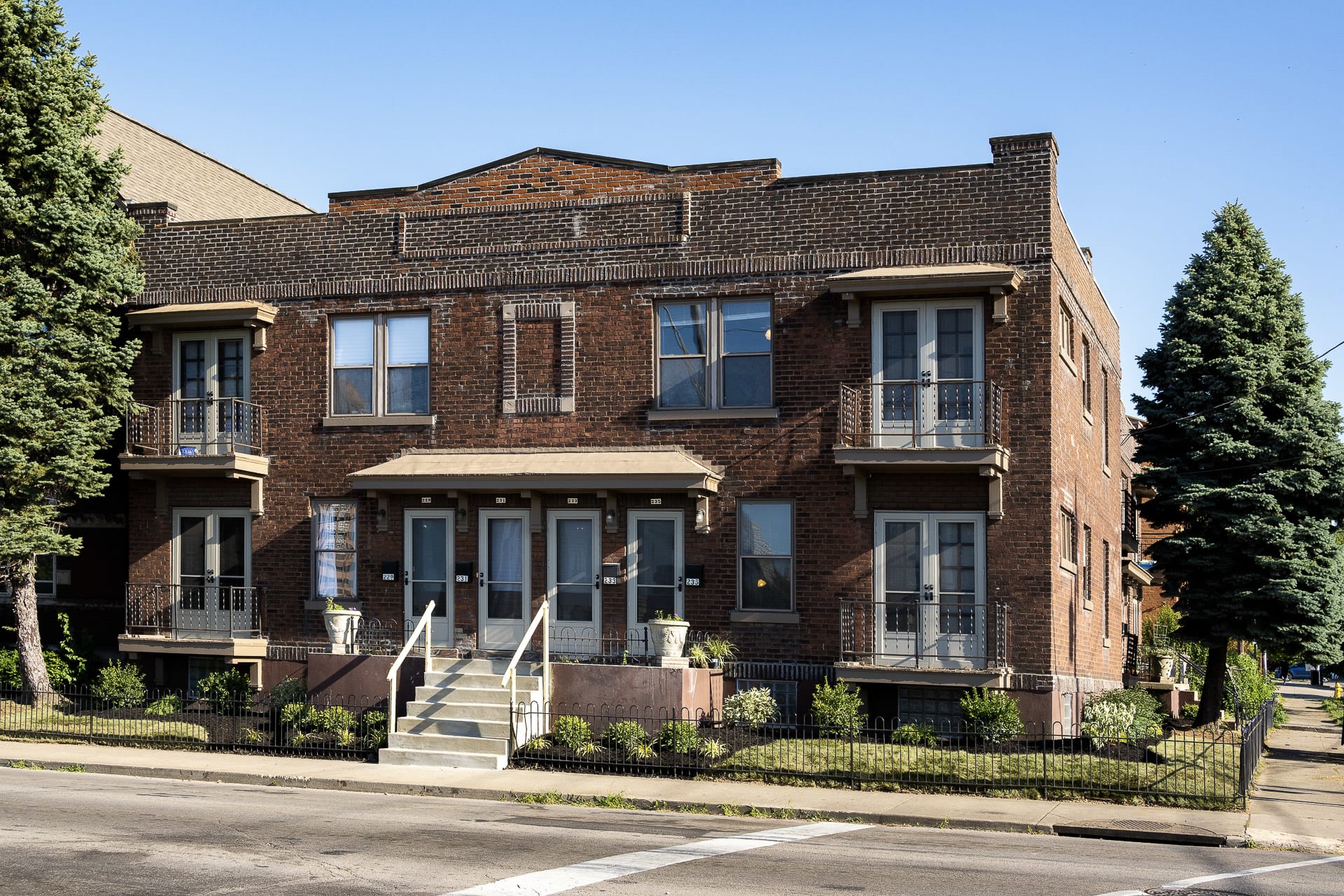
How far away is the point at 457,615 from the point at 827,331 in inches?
291

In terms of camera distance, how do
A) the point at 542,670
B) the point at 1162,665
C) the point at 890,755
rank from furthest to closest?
the point at 1162,665
the point at 542,670
the point at 890,755

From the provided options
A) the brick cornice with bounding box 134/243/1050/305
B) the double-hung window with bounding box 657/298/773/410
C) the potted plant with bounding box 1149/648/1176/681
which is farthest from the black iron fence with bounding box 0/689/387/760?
the potted plant with bounding box 1149/648/1176/681

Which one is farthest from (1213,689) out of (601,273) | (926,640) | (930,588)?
(601,273)

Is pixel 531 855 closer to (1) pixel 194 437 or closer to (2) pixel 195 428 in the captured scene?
(1) pixel 194 437

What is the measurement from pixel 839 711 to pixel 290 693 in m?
8.22

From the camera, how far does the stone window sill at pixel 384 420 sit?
891 inches

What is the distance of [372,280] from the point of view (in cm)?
2297

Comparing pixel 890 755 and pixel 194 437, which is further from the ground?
pixel 194 437

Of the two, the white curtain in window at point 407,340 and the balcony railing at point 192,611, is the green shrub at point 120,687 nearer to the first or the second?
the balcony railing at point 192,611

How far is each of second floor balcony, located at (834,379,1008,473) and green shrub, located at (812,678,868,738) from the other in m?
3.26

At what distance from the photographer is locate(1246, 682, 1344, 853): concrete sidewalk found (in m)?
13.9

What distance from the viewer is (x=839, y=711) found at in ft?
62.6

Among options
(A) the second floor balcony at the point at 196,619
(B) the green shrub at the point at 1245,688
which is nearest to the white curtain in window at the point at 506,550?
(A) the second floor balcony at the point at 196,619

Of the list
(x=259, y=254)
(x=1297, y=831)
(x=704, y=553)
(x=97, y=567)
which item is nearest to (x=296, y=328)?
(x=259, y=254)
